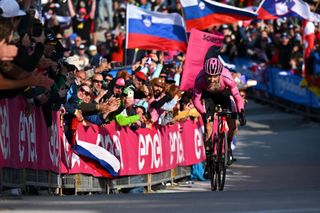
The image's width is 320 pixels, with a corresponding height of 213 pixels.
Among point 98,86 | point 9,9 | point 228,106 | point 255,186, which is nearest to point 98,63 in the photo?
point 98,86

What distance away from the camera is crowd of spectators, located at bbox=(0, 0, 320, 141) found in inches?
484

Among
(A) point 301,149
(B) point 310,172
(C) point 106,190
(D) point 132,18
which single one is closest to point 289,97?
(A) point 301,149

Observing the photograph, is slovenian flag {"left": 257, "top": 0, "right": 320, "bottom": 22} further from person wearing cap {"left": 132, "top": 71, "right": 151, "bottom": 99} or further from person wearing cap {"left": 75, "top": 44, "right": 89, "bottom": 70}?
person wearing cap {"left": 132, "top": 71, "right": 151, "bottom": 99}

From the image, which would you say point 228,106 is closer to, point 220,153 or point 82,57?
point 220,153

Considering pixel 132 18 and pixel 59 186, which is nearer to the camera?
pixel 59 186

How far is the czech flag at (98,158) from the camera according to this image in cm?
1716

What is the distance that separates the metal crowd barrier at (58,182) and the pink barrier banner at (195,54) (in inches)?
106

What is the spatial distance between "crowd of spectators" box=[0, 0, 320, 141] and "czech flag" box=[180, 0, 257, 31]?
1072 millimetres

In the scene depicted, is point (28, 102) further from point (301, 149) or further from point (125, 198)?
point (301, 149)

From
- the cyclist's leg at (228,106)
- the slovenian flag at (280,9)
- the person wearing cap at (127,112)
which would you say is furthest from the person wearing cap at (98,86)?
the slovenian flag at (280,9)

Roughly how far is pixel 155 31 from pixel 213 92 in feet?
23.6

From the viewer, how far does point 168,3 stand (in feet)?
131

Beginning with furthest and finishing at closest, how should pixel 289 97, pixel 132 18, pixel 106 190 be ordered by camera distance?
pixel 289 97
pixel 132 18
pixel 106 190

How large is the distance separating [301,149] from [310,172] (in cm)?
397
